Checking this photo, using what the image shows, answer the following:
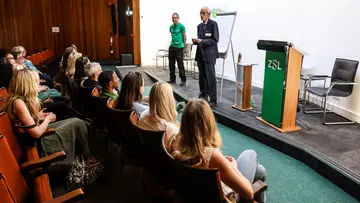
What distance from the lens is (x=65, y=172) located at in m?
2.55

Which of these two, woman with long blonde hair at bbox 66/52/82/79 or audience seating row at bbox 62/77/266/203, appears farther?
woman with long blonde hair at bbox 66/52/82/79

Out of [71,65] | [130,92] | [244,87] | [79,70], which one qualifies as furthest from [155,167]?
[71,65]

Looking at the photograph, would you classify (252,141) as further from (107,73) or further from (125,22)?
(125,22)

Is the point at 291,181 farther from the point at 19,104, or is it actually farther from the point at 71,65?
the point at 71,65

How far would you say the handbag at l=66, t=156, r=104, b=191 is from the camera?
7.92 ft

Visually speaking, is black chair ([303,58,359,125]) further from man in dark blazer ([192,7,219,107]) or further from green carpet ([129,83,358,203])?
man in dark blazer ([192,7,219,107])

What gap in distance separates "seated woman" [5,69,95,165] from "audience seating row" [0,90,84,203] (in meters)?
0.20

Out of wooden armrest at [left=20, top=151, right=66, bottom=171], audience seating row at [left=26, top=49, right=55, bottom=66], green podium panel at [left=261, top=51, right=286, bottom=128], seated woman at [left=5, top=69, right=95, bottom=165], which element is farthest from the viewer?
audience seating row at [left=26, top=49, right=55, bottom=66]

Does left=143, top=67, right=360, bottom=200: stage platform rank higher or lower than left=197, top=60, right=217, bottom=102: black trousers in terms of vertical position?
lower

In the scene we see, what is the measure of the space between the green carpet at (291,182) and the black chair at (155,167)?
1.00m

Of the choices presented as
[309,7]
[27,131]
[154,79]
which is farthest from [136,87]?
[154,79]

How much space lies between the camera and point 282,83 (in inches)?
135

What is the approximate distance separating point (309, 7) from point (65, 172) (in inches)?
169

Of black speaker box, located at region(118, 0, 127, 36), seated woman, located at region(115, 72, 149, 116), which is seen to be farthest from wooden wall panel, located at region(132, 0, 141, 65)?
seated woman, located at region(115, 72, 149, 116)
